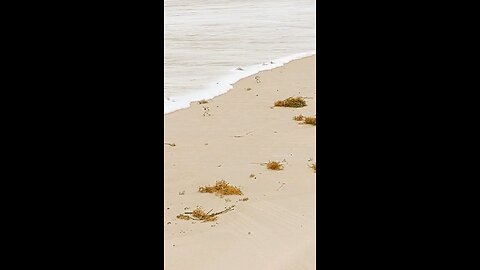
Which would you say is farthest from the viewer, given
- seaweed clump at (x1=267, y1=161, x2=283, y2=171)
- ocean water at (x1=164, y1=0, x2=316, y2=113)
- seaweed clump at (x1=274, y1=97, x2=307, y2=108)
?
ocean water at (x1=164, y1=0, x2=316, y2=113)

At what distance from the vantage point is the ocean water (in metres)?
10.0

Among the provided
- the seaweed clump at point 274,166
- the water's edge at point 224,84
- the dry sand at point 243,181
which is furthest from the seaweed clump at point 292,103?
the seaweed clump at point 274,166

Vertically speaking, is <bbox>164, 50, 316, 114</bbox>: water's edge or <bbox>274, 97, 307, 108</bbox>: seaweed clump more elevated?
<bbox>274, 97, 307, 108</bbox>: seaweed clump

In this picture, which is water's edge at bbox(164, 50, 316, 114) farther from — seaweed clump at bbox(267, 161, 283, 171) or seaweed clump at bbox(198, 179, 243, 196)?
seaweed clump at bbox(198, 179, 243, 196)

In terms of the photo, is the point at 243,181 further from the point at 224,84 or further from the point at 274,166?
the point at 224,84

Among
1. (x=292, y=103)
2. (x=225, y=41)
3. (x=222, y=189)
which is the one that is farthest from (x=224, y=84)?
(x=222, y=189)

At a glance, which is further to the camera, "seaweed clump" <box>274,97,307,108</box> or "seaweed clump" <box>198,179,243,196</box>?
"seaweed clump" <box>274,97,307,108</box>

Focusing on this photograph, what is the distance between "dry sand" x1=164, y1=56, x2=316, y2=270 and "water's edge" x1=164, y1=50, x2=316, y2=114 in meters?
0.21

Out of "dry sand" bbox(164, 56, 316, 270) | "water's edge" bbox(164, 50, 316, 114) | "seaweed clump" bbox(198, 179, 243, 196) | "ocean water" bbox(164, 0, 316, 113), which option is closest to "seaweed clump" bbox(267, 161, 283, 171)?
"dry sand" bbox(164, 56, 316, 270)

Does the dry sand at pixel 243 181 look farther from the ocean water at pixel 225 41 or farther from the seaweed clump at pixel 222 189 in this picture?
the ocean water at pixel 225 41

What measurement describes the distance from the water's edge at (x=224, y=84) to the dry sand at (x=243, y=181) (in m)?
0.21

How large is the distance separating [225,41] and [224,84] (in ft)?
14.7
